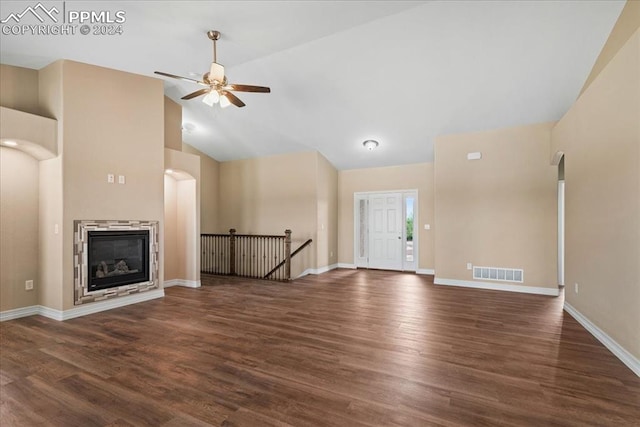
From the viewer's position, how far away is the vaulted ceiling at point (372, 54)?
348 centimetres

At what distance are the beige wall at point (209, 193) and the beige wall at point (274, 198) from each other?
6.7 inches

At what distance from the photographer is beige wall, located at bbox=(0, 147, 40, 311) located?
405cm

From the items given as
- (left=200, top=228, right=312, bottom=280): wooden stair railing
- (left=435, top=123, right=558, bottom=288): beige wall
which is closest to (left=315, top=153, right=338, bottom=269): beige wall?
(left=200, top=228, right=312, bottom=280): wooden stair railing

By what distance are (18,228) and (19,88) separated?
1.94 m

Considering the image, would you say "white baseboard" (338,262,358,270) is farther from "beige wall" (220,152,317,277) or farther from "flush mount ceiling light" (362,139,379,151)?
"flush mount ceiling light" (362,139,379,151)

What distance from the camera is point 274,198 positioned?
814 centimetres

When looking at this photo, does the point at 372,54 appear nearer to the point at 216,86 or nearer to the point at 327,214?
the point at 216,86

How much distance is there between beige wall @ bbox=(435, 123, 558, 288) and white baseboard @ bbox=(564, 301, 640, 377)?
1.55 m

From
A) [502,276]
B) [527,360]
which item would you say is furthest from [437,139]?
[527,360]

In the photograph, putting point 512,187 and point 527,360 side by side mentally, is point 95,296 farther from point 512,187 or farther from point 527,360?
point 512,187

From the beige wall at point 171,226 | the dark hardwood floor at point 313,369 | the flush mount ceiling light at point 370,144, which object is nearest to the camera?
the dark hardwood floor at point 313,369

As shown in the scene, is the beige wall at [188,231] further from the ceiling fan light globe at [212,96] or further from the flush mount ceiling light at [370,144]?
the flush mount ceiling light at [370,144]

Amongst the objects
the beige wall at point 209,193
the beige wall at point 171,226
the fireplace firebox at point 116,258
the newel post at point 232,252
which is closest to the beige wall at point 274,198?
the beige wall at point 209,193

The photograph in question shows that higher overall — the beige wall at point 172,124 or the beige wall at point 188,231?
the beige wall at point 172,124
